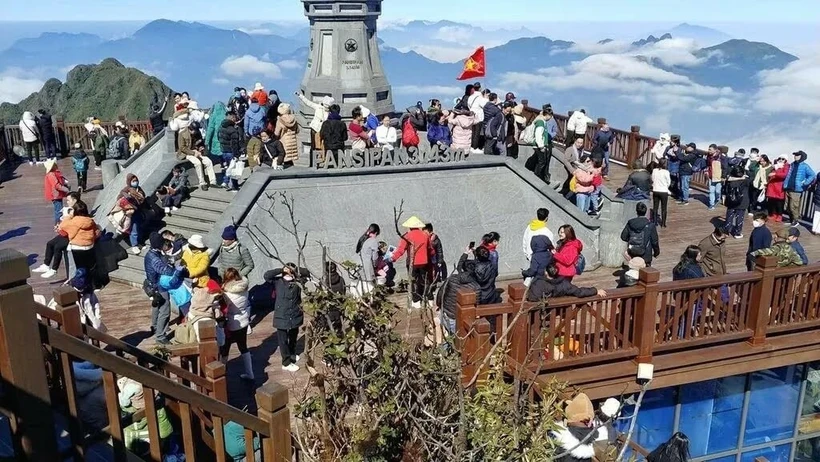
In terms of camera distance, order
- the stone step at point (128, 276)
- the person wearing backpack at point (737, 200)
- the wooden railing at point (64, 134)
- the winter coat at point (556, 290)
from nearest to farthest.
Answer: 1. the winter coat at point (556, 290)
2. the stone step at point (128, 276)
3. the person wearing backpack at point (737, 200)
4. the wooden railing at point (64, 134)

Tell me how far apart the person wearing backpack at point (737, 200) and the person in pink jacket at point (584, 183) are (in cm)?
284

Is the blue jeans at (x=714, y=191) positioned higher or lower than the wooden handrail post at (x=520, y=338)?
lower

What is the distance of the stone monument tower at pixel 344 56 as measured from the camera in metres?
17.9

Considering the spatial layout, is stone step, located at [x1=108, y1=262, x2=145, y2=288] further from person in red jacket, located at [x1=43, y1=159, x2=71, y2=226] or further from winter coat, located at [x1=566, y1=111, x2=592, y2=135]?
winter coat, located at [x1=566, y1=111, x2=592, y2=135]

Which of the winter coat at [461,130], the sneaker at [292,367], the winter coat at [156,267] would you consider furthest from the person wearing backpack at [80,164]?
the sneaker at [292,367]

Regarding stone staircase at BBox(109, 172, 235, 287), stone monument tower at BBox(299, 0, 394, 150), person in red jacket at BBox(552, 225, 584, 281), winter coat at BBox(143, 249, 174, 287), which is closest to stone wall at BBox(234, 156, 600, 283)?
stone staircase at BBox(109, 172, 235, 287)

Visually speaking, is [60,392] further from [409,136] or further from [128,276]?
[409,136]

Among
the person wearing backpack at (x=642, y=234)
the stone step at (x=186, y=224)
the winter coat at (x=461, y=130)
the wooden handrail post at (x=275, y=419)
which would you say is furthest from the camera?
the winter coat at (x=461, y=130)

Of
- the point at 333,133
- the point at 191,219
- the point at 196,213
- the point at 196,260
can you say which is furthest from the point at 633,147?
the point at 196,260

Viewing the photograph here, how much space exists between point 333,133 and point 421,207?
210 centimetres

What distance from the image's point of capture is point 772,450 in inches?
437

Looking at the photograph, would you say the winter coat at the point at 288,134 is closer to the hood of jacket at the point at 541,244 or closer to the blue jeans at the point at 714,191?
the hood of jacket at the point at 541,244

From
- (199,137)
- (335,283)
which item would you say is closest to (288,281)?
(335,283)

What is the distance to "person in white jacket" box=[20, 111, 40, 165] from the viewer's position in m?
20.4
